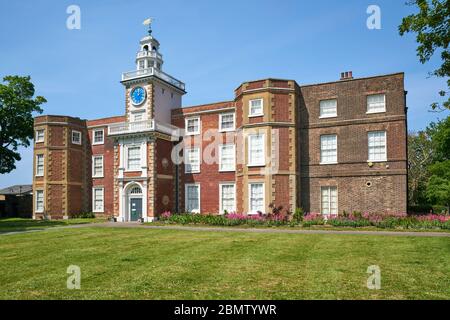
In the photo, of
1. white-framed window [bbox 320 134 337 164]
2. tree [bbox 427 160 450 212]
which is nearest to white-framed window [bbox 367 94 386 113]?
white-framed window [bbox 320 134 337 164]

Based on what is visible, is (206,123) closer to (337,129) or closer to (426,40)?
(337,129)

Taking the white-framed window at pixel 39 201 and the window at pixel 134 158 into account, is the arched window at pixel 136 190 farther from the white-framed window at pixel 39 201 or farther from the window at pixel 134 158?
the white-framed window at pixel 39 201

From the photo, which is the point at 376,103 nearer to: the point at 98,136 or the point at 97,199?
the point at 98,136

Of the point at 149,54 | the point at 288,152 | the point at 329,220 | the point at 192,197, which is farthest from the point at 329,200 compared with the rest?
the point at 149,54

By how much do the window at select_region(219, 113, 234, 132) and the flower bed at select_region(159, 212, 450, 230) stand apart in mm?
8251

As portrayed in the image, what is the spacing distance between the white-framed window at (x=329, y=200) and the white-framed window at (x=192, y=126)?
39.0 ft

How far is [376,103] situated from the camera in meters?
23.9

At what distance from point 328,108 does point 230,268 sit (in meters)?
19.0

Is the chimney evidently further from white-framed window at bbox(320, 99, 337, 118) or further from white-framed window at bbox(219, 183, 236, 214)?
white-framed window at bbox(219, 183, 236, 214)

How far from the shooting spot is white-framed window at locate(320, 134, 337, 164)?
24.9 m

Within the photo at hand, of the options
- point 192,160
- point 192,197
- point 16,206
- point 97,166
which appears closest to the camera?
point 192,197

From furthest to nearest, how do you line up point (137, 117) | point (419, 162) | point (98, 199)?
point (419, 162)
point (98, 199)
point (137, 117)
